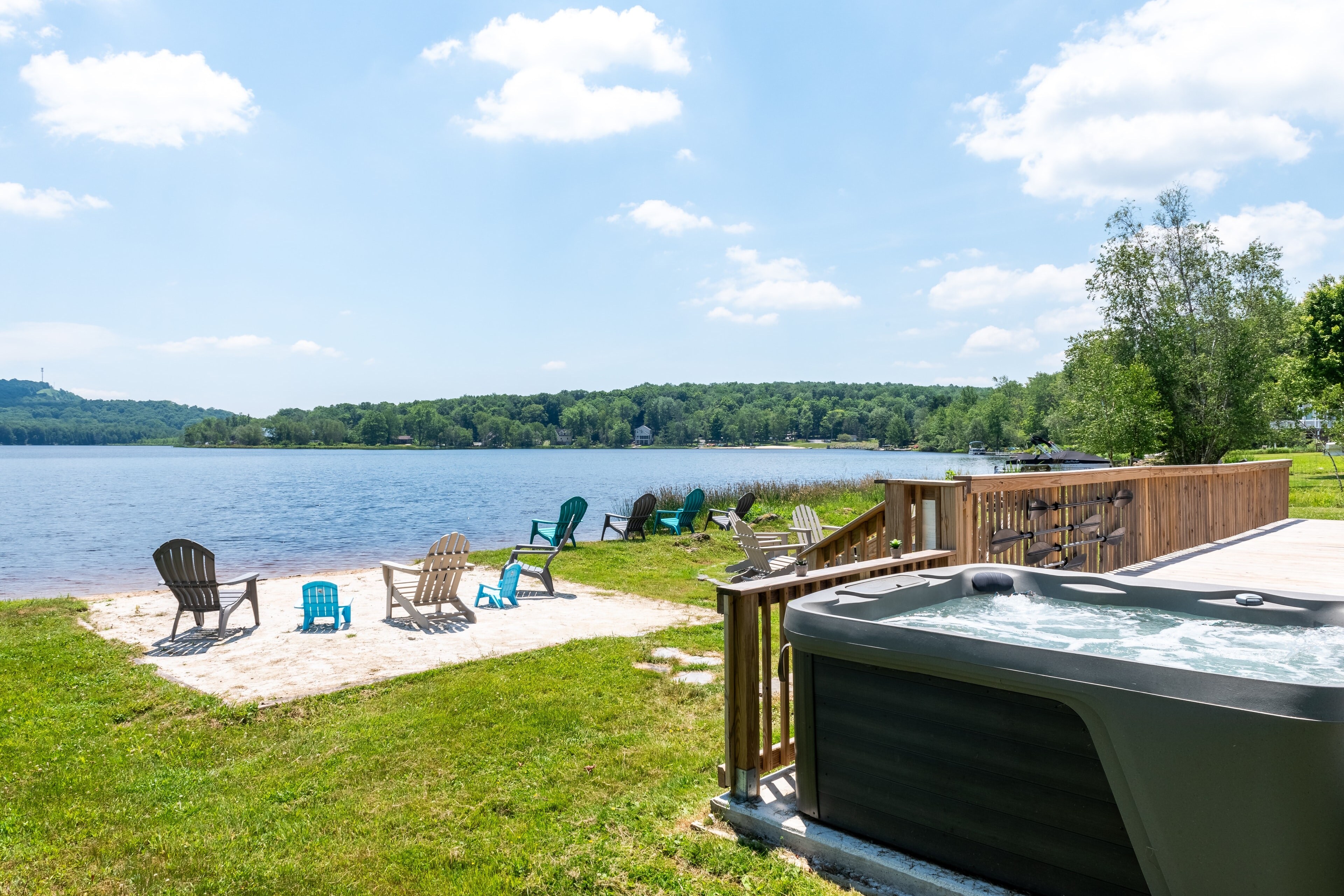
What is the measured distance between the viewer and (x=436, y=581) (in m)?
7.30

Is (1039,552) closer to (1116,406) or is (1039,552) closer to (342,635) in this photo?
(342,635)

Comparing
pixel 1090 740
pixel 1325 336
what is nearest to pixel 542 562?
pixel 1090 740

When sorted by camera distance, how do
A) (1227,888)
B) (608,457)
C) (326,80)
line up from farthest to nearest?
1. (608,457)
2. (326,80)
3. (1227,888)

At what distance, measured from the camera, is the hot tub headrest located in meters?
3.74

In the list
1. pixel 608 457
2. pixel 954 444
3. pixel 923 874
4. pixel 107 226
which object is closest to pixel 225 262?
pixel 107 226

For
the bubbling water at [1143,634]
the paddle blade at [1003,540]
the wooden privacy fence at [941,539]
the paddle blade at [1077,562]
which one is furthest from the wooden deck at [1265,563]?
the bubbling water at [1143,634]

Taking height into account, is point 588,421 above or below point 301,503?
above

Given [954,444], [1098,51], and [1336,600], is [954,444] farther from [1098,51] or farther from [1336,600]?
[1336,600]

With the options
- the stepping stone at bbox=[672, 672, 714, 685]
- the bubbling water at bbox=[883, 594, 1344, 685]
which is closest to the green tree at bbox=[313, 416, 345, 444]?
the stepping stone at bbox=[672, 672, 714, 685]

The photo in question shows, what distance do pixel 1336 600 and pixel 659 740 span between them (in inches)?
123

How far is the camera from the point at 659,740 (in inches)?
157

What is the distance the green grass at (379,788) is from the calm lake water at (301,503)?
31.3 ft

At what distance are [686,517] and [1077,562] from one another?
944 cm

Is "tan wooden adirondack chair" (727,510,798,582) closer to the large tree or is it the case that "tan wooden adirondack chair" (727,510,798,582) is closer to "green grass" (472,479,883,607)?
"green grass" (472,479,883,607)
